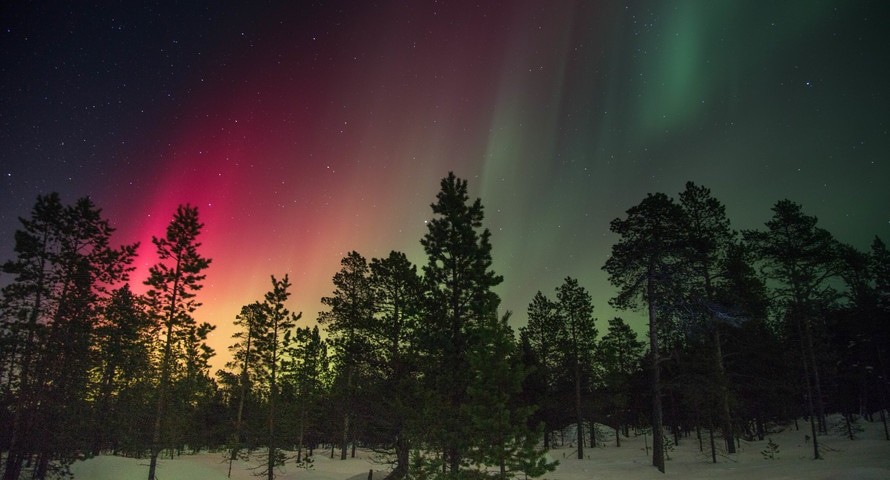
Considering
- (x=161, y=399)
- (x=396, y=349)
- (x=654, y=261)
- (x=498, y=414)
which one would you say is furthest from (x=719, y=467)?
(x=161, y=399)

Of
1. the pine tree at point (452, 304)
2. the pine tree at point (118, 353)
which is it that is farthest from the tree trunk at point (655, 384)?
the pine tree at point (118, 353)

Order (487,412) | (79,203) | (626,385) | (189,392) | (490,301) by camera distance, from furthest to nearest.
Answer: (189,392)
(626,385)
(79,203)
(490,301)
(487,412)

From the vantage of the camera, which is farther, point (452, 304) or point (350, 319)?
point (350, 319)

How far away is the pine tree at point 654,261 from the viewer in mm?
Answer: 24859

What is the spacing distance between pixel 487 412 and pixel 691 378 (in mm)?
14272

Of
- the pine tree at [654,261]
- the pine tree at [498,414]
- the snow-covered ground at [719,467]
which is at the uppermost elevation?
the pine tree at [654,261]

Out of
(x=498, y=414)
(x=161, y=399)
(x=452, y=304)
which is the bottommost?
(x=161, y=399)

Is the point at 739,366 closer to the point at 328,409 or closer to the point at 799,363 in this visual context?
the point at 799,363

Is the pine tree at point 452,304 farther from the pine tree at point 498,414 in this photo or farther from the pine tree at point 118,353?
the pine tree at point 118,353

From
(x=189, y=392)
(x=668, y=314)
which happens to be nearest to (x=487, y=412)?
(x=668, y=314)

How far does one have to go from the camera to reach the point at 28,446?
23734 millimetres

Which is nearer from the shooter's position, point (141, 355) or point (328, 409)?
point (141, 355)

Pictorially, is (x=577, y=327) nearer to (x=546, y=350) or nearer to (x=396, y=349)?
(x=546, y=350)

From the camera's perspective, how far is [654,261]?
25.5 meters
